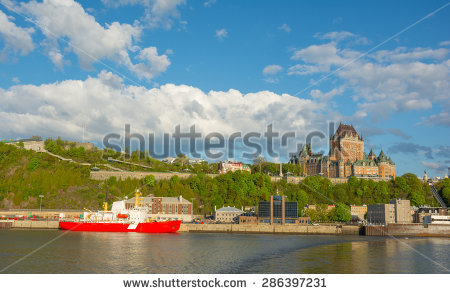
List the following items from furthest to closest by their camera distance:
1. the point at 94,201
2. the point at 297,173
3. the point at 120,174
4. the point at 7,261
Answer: the point at 297,173 < the point at 120,174 < the point at 94,201 < the point at 7,261

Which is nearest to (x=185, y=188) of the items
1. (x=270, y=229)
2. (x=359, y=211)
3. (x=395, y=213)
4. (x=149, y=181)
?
(x=149, y=181)

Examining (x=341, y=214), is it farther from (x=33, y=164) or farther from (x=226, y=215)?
(x=33, y=164)

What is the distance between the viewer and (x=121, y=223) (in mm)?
82938

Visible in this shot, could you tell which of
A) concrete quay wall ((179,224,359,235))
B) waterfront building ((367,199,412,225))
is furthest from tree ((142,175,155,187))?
waterfront building ((367,199,412,225))

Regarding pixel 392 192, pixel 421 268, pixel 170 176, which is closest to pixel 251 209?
pixel 170 176

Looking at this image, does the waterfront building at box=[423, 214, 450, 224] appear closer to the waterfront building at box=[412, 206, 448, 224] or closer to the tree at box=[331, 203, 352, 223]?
the waterfront building at box=[412, 206, 448, 224]

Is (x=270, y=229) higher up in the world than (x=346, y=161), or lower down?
lower down

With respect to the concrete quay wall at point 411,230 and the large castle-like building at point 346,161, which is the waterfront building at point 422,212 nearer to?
the concrete quay wall at point 411,230

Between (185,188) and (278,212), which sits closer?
(278,212)

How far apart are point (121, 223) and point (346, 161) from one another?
123730 mm

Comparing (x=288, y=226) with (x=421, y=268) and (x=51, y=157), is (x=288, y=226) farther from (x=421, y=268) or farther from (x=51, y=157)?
(x=51, y=157)

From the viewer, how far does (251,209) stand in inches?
4719

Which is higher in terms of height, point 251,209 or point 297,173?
point 297,173
